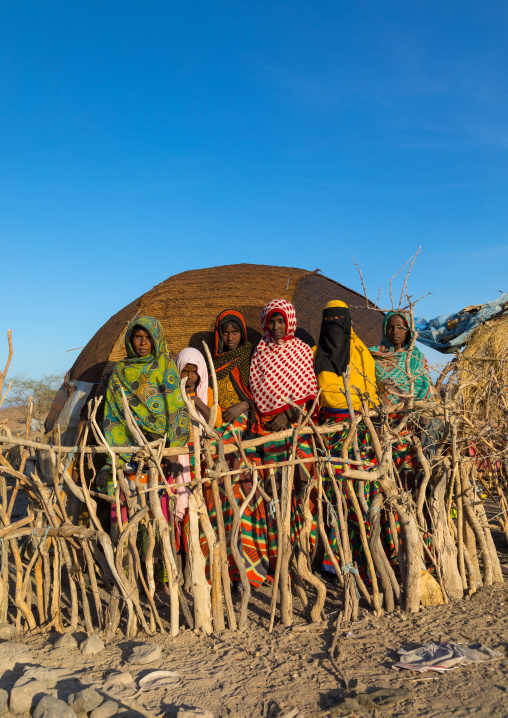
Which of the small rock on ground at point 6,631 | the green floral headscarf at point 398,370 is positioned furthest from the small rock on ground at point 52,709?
the green floral headscarf at point 398,370

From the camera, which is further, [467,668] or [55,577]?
[55,577]

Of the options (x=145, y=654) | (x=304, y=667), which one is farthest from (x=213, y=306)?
(x=304, y=667)

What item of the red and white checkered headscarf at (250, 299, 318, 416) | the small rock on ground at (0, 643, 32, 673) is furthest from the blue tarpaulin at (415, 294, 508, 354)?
the small rock on ground at (0, 643, 32, 673)

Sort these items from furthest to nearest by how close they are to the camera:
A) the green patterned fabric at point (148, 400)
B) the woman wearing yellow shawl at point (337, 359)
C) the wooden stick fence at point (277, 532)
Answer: the woman wearing yellow shawl at point (337, 359) < the green patterned fabric at point (148, 400) < the wooden stick fence at point (277, 532)

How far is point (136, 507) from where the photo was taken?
3.38m

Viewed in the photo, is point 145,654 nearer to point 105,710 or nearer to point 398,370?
point 105,710

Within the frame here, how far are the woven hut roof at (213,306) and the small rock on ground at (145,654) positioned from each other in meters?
2.94

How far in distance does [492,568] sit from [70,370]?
4919mm

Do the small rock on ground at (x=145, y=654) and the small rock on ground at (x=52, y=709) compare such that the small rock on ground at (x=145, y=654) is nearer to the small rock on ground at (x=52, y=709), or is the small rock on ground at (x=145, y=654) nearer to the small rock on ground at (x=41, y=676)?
the small rock on ground at (x=41, y=676)

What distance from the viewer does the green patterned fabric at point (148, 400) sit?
13.3 ft

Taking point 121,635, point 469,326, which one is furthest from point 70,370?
point 469,326

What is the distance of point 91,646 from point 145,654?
407 millimetres

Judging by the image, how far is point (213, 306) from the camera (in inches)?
232

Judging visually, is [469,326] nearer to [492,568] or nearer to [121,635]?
[492,568]
